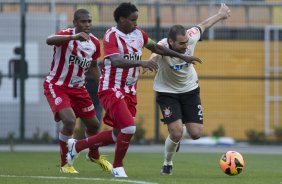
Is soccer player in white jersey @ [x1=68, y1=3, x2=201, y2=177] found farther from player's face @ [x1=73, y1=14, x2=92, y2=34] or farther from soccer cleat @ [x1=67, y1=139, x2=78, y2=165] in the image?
player's face @ [x1=73, y1=14, x2=92, y2=34]

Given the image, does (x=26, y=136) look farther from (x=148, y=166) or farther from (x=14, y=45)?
(x=148, y=166)

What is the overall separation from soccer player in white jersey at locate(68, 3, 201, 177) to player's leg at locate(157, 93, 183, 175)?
0.75 metres

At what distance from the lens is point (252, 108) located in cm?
2347

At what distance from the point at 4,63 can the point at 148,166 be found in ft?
28.6

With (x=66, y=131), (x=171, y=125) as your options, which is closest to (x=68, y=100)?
(x=66, y=131)

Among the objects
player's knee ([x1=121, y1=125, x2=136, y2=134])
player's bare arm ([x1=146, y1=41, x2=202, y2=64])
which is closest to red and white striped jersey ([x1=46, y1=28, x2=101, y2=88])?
player's bare arm ([x1=146, y1=41, x2=202, y2=64])

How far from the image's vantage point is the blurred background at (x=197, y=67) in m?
22.7

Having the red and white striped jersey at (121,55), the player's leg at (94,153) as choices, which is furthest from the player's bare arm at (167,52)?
the player's leg at (94,153)

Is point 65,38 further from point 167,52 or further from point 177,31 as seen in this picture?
point 177,31

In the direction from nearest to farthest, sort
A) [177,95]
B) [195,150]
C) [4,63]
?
1. [177,95]
2. [195,150]
3. [4,63]

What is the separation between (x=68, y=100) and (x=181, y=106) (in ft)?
5.11

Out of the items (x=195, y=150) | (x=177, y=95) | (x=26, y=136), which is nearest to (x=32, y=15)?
(x=26, y=136)

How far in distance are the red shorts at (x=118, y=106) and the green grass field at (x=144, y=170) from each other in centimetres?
69

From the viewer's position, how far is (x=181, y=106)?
514 inches
